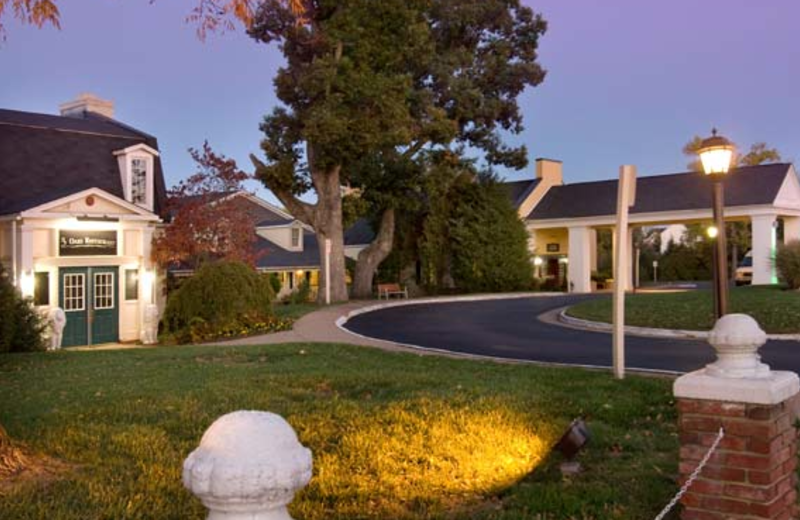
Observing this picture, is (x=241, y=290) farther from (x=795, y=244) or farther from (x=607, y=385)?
(x=795, y=244)

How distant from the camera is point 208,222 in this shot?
2622 cm

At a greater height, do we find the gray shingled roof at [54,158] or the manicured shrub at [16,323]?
the gray shingled roof at [54,158]

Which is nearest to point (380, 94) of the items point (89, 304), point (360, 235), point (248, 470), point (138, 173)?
point (138, 173)

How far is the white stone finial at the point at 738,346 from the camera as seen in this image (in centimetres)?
426

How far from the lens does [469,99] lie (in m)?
35.8

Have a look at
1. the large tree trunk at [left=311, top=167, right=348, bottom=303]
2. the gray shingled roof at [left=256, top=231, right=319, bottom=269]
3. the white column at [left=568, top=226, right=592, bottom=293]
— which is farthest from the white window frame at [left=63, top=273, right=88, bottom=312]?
the white column at [left=568, top=226, right=592, bottom=293]

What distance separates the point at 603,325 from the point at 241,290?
975 cm

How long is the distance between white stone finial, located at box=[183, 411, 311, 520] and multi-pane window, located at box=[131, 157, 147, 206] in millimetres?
24989

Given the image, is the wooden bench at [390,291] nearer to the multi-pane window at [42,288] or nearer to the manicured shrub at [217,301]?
the manicured shrub at [217,301]

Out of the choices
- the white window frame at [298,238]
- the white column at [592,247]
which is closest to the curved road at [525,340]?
the white window frame at [298,238]

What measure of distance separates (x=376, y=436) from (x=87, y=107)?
96.1 ft

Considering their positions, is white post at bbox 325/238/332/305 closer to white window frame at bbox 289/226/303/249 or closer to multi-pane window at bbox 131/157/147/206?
multi-pane window at bbox 131/157/147/206

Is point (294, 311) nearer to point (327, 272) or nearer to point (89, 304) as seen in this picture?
point (327, 272)

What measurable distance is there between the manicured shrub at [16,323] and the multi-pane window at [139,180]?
9292mm
